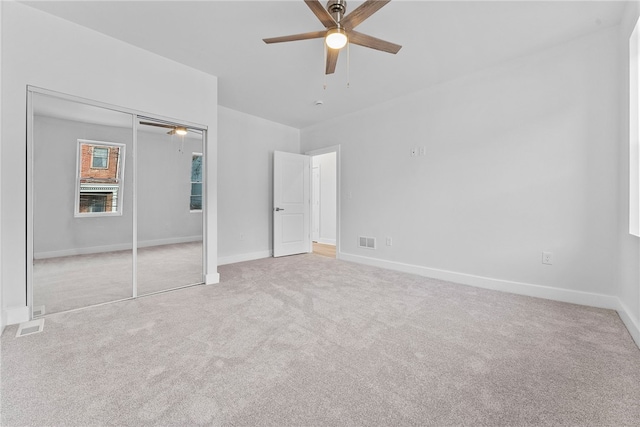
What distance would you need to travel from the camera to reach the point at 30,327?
2.16m

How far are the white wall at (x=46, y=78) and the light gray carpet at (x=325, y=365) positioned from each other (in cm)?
76

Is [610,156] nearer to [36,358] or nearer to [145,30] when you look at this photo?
[145,30]

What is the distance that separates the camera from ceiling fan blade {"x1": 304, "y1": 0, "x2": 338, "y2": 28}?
1.79 metres

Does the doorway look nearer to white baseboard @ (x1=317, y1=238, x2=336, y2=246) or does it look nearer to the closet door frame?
white baseboard @ (x1=317, y1=238, x2=336, y2=246)

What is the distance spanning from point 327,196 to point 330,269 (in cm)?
342

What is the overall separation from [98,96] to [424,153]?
12.8ft

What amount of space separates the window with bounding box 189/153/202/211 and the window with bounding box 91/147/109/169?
86 centimetres

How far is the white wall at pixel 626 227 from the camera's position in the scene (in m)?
2.07

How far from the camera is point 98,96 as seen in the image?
2596 mm

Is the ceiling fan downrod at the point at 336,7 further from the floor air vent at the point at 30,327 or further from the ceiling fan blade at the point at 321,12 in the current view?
the floor air vent at the point at 30,327

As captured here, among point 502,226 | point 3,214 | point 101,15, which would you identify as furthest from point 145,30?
point 502,226

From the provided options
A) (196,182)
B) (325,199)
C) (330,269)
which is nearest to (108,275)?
(196,182)

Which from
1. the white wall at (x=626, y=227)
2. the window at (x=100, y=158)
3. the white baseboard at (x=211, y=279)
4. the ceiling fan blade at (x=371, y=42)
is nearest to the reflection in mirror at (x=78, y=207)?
the window at (x=100, y=158)

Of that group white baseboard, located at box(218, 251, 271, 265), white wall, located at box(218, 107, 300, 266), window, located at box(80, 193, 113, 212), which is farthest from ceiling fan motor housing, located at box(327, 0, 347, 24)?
white baseboard, located at box(218, 251, 271, 265)
